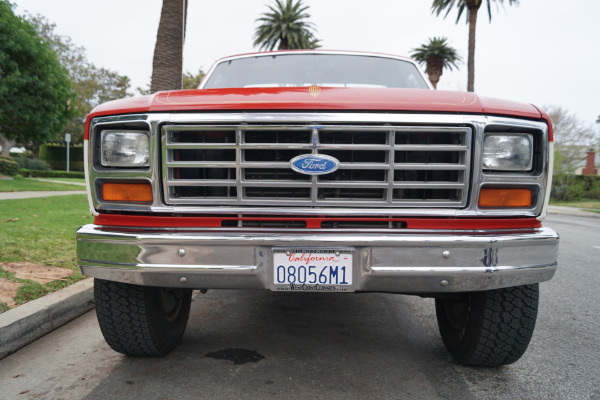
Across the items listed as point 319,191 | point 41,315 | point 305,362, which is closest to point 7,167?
point 41,315

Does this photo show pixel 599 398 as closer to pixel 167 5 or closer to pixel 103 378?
pixel 103 378

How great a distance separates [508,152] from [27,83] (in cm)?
1618

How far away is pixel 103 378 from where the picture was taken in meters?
2.36

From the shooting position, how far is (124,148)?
7.11ft

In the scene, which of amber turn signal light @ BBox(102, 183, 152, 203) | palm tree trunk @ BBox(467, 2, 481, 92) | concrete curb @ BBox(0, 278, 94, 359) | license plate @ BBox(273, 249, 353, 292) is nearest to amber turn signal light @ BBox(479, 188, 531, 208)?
license plate @ BBox(273, 249, 353, 292)

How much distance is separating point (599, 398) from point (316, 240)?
5.39 feet

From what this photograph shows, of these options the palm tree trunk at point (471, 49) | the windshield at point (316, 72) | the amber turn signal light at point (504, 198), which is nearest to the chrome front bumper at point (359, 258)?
the amber turn signal light at point (504, 198)

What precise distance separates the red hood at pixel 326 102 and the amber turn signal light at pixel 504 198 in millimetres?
364

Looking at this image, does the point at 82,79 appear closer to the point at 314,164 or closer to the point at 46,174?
the point at 46,174

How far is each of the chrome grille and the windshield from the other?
159 centimetres

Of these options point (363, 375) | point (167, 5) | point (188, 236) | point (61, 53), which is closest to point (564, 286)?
point (363, 375)

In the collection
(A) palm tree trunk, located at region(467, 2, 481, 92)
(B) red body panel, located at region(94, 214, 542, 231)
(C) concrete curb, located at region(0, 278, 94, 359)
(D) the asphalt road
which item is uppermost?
(A) palm tree trunk, located at region(467, 2, 481, 92)

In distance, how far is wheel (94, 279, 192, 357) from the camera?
2.33 meters

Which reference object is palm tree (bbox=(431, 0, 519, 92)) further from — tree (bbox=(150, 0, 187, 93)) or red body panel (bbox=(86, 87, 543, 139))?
red body panel (bbox=(86, 87, 543, 139))
